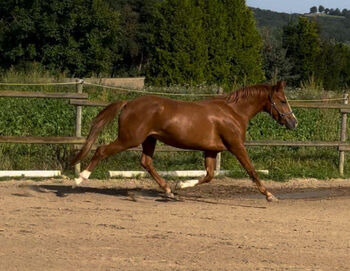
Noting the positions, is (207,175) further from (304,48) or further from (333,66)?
(333,66)

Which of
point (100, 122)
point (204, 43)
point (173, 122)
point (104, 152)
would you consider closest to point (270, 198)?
point (173, 122)

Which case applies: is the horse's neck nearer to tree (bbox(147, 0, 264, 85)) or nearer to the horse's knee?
the horse's knee

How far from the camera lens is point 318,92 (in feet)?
62.1

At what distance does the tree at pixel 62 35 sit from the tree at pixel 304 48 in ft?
34.8

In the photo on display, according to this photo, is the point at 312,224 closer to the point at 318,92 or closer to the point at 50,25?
the point at 318,92

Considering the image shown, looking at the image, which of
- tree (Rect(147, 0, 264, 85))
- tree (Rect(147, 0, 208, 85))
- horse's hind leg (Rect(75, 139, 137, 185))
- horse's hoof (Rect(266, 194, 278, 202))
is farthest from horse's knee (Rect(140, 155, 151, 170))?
tree (Rect(147, 0, 208, 85))

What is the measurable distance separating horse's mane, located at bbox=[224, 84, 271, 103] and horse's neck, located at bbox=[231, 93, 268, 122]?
43 millimetres

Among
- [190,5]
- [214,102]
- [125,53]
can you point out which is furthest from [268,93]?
[125,53]

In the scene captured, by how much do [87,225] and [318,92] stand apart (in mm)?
11612

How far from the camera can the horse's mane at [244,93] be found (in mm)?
11289

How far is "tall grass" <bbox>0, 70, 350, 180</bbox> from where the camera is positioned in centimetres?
1420

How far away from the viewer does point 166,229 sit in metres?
8.43

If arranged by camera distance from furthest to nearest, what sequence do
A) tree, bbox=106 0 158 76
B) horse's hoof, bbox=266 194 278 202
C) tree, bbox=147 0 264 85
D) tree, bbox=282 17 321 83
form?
tree, bbox=106 0 158 76 → tree, bbox=282 17 321 83 → tree, bbox=147 0 264 85 → horse's hoof, bbox=266 194 278 202

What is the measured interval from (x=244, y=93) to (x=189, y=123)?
1.13 metres
